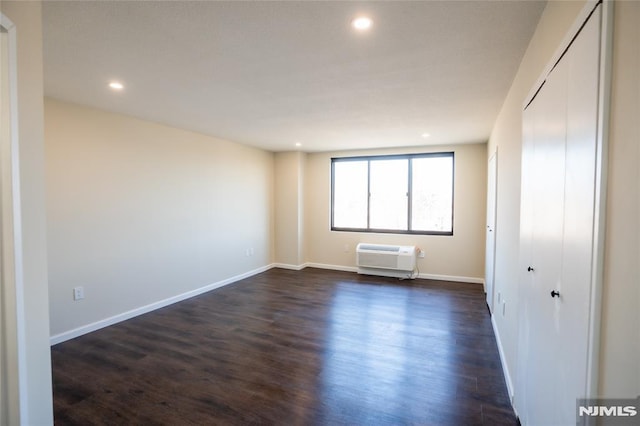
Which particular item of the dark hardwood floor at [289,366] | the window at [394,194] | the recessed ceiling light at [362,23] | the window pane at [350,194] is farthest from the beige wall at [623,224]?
the window pane at [350,194]

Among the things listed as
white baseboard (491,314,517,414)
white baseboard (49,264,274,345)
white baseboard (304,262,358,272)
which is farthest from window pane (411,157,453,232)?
white baseboard (49,264,274,345)

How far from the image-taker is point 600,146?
2.92ft

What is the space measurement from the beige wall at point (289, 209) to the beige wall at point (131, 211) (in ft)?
3.38

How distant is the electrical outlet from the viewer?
3.19m

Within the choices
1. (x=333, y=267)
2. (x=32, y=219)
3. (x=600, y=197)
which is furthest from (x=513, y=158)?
(x=333, y=267)

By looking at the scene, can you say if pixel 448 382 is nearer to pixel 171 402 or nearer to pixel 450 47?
pixel 171 402

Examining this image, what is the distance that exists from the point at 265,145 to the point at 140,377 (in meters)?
4.00

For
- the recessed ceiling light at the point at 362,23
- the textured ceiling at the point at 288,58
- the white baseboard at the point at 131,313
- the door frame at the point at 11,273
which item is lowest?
the white baseboard at the point at 131,313

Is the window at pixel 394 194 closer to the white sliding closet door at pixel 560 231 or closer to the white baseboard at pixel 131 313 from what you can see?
the white baseboard at pixel 131 313

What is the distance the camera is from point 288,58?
6.91 ft

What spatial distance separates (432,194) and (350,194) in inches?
60.9

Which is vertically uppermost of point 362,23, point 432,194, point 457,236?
point 362,23

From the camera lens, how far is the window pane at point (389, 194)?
580 cm

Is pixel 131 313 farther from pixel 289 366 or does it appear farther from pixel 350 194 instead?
pixel 350 194
